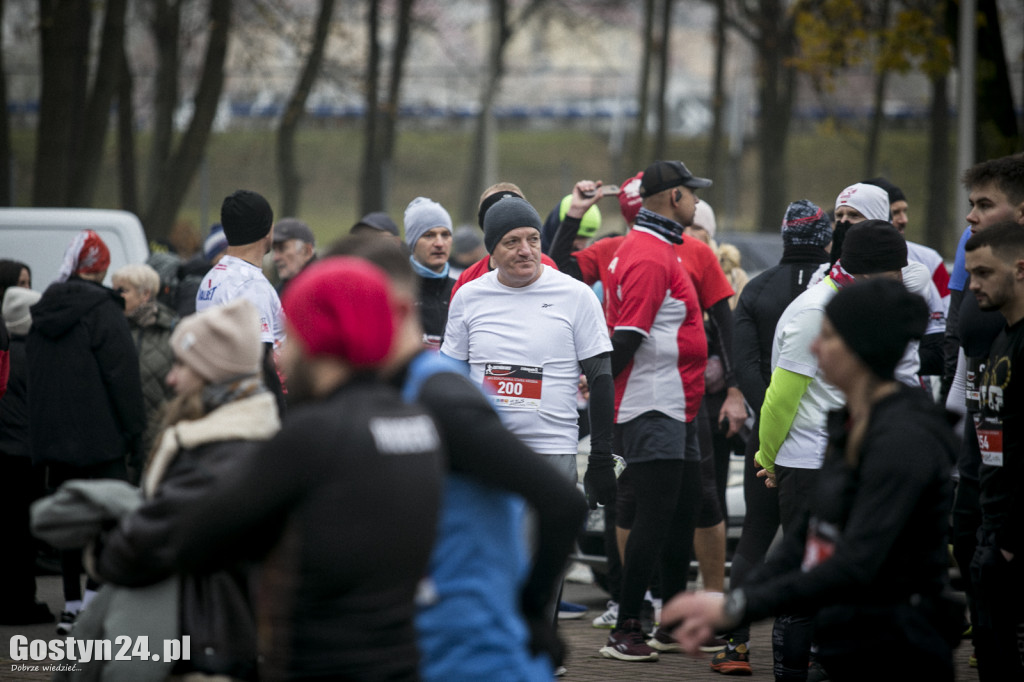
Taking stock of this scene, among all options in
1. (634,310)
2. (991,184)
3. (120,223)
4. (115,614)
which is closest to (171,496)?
(115,614)

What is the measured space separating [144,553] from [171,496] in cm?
17

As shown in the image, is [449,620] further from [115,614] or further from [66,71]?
[66,71]

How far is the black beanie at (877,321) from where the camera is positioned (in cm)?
319

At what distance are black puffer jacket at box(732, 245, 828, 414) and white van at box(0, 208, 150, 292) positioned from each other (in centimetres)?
552

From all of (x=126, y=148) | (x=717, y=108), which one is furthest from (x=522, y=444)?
(x=717, y=108)

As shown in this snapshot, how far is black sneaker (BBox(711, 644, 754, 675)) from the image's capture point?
609cm

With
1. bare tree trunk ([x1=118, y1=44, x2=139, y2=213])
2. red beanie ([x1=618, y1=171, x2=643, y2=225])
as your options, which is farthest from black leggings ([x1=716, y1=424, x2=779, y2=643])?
bare tree trunk ([x1=118, y1=44, x2=139, y2=213])

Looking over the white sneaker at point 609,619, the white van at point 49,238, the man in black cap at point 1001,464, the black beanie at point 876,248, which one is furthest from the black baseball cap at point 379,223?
the man in black cap at point 1001,464

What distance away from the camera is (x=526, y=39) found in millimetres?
68625

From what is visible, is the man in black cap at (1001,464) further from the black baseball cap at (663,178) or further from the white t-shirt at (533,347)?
the black baseball cap at (663,178)

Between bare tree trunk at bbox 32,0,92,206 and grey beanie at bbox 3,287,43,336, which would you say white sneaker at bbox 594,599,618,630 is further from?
bare tree trunk at bbox 32,0,92,206

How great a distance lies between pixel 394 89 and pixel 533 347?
21429 mm

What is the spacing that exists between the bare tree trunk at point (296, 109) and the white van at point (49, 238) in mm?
11895

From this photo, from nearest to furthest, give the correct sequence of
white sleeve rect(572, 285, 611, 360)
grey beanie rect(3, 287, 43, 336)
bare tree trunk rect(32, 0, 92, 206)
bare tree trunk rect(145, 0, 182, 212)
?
1. white sleeve rect(572, 285, 611, 360)
2. grey beanie rect(3, 287, 43, 336)
3. bare tree trunk rect(32, 0, 92, 206)
4. bare tree trunk rect(145, 0, 182, 212)
